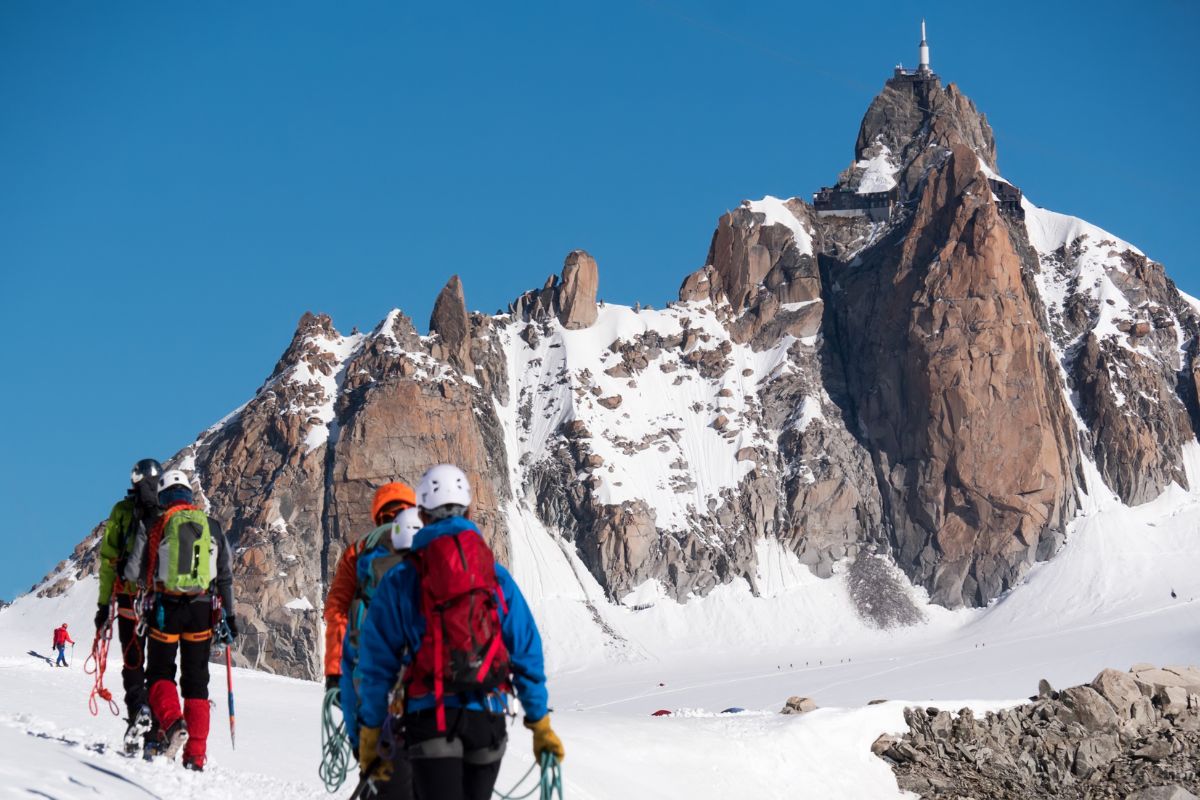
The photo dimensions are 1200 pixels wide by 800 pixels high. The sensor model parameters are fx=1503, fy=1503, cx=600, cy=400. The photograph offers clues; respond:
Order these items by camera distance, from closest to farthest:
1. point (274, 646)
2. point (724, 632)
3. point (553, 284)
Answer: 1. point (274, 646)
2. point (724, 632)
3. point (553, 284)

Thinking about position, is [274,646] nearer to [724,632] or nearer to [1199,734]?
[724,632]

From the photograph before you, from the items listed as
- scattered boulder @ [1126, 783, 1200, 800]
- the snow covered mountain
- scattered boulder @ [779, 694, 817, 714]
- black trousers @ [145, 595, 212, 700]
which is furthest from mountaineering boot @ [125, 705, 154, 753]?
the snow covered mountain

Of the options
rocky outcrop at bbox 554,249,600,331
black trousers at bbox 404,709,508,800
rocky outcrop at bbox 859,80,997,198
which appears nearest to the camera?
black trousers at bbox 404,709,508,800

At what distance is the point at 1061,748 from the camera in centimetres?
2709

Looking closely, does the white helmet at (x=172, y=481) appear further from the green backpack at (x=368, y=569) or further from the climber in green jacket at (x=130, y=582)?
the green backpack at (x=368, y=569)

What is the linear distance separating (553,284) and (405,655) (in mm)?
123646

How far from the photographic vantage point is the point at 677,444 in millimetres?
120938

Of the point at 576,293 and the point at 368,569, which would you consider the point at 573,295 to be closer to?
the point at 576,293

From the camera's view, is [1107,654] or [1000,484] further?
[1000,484]

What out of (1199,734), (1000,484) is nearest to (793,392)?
(1000,484)

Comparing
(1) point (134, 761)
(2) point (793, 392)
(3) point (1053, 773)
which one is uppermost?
(2) point (793, 392)

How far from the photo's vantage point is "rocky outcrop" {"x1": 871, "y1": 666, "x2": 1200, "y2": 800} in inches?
995

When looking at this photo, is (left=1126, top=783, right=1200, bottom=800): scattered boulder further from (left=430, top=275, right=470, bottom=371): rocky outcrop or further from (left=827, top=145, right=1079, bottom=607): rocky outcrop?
(left=430, top=275, right=470, bottom=371): rocky outcrop

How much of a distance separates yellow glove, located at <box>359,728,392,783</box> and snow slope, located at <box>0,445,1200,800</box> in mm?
2499
